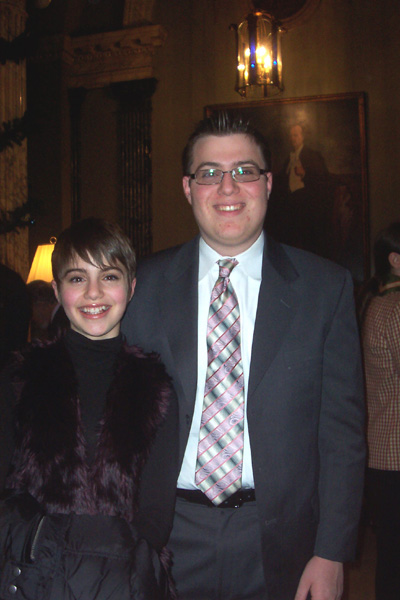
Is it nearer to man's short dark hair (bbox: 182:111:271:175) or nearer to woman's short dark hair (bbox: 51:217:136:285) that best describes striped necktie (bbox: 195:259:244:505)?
woman's short dark hair (bbox: 51:217:136:285)

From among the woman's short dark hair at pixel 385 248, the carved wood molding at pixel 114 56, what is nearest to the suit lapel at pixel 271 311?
the woman's short dark hair at pixel 385 248

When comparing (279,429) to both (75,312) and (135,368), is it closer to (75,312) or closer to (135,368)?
(135,368)

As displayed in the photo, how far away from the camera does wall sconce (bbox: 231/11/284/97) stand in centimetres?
545

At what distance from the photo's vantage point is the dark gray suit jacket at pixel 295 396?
1803mm

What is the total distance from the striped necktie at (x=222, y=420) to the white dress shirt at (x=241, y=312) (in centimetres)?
4

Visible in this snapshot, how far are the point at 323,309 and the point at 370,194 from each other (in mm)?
5800

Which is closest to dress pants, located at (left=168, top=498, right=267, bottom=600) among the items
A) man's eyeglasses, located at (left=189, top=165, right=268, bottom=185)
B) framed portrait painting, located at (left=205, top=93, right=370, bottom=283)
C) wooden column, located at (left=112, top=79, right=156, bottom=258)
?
man's eyeglasses, located at (left=189, top=165, right=268, bottom=185)

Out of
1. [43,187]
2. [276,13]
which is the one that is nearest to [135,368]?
[43,187]

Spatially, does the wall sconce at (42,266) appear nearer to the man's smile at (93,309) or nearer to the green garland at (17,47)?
the green garland at (17,47)

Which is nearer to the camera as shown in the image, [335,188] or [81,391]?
[81,391]

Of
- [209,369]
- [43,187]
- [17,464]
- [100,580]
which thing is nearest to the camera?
[100,580]

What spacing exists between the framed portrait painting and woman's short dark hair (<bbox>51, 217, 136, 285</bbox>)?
225 inches

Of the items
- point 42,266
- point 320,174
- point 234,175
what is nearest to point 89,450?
point 234,175

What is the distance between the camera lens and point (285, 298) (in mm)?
1901
